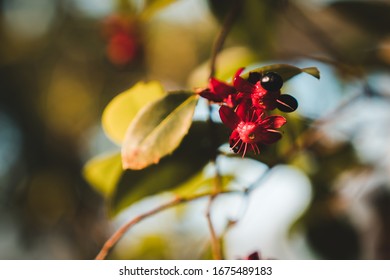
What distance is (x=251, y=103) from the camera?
25.6 inches

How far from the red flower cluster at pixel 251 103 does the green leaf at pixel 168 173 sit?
115 millimetres

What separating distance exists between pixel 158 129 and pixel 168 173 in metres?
0.22

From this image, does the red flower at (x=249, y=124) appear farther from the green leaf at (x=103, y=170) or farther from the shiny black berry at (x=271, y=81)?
the green leaf at (x=103, y=170)

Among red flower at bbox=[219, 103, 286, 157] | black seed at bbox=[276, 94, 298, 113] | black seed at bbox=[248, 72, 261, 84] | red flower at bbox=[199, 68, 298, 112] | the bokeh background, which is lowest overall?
the bokeh background

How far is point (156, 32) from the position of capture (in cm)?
214

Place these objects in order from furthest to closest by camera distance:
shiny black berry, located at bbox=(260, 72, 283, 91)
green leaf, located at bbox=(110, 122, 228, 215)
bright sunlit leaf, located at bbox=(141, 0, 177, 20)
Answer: bright sunlit leaf, located at bbox=(141, 0, 177, 20) → green leaf, located at bbox=(110, 122, 228, 215) → shiny black berry, located at bbox=(260, 72, 283, 91)

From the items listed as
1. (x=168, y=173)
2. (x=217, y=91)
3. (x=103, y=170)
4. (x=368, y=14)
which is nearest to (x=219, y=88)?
(x=217, y=91)

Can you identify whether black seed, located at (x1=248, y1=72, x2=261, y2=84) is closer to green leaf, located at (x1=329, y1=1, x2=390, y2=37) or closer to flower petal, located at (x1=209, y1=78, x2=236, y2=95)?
flower petal, located at (x1=209, y1=78, x2=236, y2=95)

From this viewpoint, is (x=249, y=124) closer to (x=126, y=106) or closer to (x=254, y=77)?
(x=254, y=77)

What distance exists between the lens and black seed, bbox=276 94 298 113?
2.08 feet

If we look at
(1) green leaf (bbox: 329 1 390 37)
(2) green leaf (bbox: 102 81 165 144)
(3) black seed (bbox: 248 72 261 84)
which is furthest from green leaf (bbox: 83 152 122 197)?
(1) green leaf (bbox: 329 1 390 37)

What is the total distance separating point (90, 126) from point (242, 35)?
132 centimetres

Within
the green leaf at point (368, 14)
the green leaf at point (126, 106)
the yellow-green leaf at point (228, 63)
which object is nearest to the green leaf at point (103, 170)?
the green leaf at point (126, 106)

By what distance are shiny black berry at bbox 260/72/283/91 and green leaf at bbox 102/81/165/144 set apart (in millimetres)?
236
